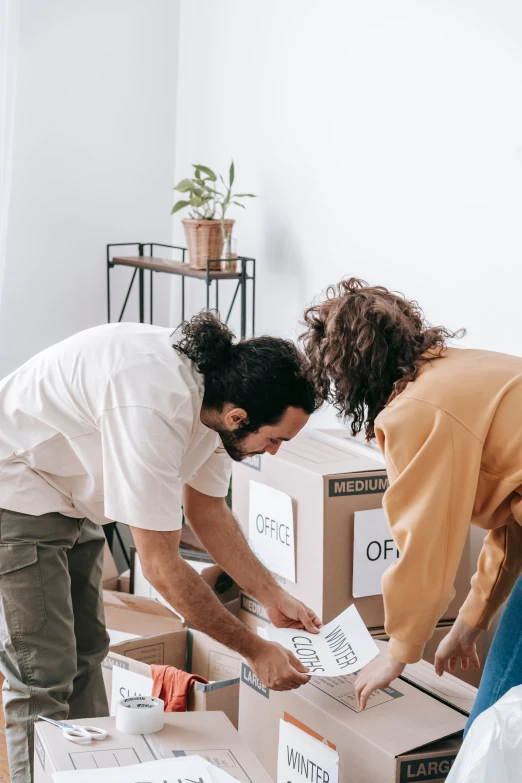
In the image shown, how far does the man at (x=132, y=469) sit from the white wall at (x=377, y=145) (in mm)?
696

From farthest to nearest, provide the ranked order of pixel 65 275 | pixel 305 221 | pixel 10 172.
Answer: pixel 65 275 < pixel 10 172 < pixel 305 221

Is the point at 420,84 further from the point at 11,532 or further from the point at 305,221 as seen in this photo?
the point at 11,532

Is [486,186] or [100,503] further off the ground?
[486,186]

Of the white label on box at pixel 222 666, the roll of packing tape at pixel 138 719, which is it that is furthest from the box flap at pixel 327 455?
the roll of packing tape at pixel 138 719

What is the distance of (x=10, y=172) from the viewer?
2.93 meters

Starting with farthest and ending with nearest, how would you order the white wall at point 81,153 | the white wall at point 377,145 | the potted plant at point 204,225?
the white wall at point 81,153 → the potted plant at point 204,225 → the white wall at point 377,145

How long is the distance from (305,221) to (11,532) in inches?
54.5

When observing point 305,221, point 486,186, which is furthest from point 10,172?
point 486,186

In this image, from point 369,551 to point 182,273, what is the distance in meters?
1.39

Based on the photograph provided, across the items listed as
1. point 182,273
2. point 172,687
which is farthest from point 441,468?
point 182,273

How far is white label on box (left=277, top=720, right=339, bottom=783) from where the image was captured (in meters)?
1.34

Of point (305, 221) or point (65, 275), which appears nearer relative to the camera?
point (305, 221)

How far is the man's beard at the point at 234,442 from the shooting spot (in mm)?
1482

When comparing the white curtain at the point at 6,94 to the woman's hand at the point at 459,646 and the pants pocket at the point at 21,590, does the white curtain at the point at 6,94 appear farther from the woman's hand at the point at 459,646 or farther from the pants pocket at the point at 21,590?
the woman's hand at the point at 459,646
